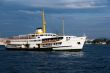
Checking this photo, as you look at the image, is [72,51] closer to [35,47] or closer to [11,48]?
[35,47]

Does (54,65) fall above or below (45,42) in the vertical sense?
below

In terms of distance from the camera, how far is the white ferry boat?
120m

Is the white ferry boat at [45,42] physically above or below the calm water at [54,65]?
above

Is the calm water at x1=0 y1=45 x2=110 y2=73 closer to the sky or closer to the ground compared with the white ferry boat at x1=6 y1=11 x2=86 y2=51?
closer to the ground

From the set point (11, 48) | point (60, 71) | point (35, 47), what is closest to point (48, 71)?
point (60, 71)

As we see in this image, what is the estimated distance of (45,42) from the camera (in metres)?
125

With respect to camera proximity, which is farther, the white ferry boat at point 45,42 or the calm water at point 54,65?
the white ferry boat at point 45,42

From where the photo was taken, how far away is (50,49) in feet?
405

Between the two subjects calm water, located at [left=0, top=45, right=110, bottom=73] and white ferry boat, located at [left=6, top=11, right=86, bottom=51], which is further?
white ferry boat, located at [left=6, top=11, right=86, bottom=51]

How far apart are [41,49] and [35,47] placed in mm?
2767

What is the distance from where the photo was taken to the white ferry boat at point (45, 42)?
12000cm

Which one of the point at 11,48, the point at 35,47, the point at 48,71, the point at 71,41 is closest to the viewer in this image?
the point at 48,71

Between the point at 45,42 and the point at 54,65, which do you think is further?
the point at 45,42

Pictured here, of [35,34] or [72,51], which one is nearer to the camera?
[72,51]
